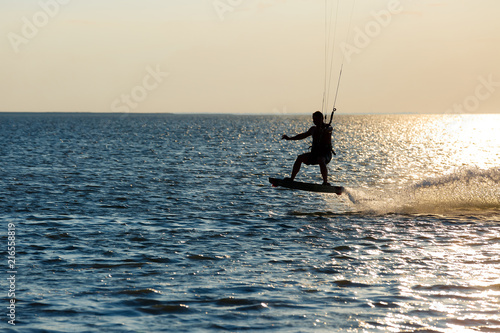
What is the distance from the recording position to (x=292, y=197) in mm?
24891

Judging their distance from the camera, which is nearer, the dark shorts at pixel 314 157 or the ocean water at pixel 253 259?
the ocean water at pixel 253 259

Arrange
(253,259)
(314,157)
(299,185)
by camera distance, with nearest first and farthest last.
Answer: (253,259) → (299,185) → (314,157)

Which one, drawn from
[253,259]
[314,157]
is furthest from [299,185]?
[253,259]

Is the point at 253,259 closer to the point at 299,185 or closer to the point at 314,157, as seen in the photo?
the point at 299,185

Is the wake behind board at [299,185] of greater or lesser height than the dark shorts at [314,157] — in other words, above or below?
below

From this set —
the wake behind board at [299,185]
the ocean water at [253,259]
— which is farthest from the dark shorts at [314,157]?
the ocean water at [253,259]

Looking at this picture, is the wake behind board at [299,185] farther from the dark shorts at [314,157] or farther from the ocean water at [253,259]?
the ocean water at [253,259]

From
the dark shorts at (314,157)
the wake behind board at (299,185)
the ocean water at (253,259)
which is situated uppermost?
the dark shorts at (314,157)

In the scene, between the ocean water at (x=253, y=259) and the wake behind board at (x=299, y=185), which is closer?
the ocean water at (x=253, y=259)

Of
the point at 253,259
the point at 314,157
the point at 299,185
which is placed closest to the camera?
the point at 253,259

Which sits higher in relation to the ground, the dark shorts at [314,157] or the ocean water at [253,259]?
the dark shorts at [314,157]

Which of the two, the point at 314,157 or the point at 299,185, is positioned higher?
the point at 314,157

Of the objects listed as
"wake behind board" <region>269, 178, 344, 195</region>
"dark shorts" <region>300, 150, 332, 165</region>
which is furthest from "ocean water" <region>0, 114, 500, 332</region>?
"dark shorts" <region>300, 150, 332, 165</region>

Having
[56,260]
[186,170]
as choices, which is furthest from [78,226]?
[186,170]
